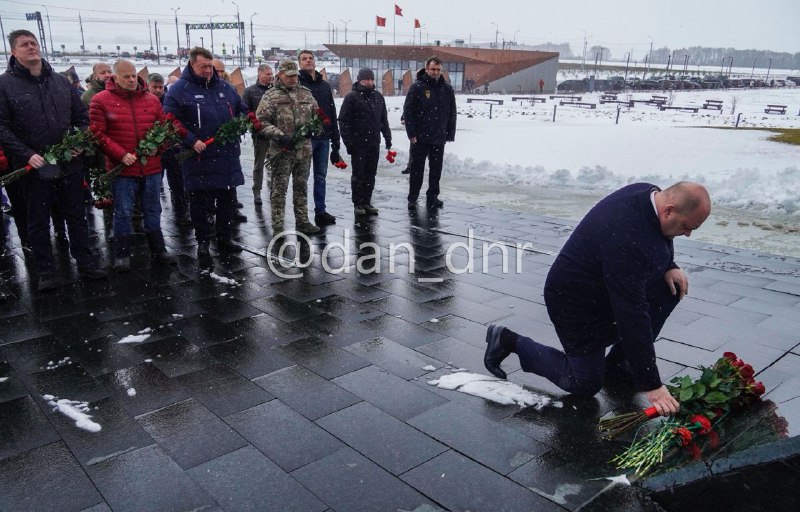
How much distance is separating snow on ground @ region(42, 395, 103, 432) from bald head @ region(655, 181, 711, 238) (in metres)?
3.05

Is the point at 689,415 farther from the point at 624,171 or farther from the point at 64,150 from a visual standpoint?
the point at 624,171

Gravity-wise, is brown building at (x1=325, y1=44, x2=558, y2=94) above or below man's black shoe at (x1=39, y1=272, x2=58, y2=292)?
above

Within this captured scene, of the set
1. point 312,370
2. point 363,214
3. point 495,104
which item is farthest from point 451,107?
point 495,104

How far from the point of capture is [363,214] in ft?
27.2

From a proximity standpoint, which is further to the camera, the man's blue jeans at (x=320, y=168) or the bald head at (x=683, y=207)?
the man's blue jeans at (x=320, y=168)

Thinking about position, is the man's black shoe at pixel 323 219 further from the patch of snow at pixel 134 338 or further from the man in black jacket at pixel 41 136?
the patch of snow at pixel 134 338

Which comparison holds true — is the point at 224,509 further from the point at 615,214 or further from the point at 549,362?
the point at 615,214

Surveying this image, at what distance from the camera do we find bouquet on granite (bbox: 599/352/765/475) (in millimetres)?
2828

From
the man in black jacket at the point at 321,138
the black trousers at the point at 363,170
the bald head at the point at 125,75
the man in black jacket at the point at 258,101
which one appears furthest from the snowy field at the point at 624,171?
the bald head at the point at 125,75

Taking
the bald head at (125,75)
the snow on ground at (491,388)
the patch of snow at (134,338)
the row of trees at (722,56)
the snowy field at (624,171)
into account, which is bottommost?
the patch of snow at (134,338)

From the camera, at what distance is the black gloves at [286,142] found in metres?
6.53

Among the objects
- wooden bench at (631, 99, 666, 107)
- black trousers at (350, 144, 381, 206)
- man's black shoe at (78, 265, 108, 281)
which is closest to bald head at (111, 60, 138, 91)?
man's black shoe at (78, 265, 108, 281)

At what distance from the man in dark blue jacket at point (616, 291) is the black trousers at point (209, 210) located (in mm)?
3722

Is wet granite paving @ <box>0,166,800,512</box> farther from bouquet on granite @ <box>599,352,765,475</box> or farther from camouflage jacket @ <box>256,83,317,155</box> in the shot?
camouflage jacket @ <box>256,83,317,155</box>
